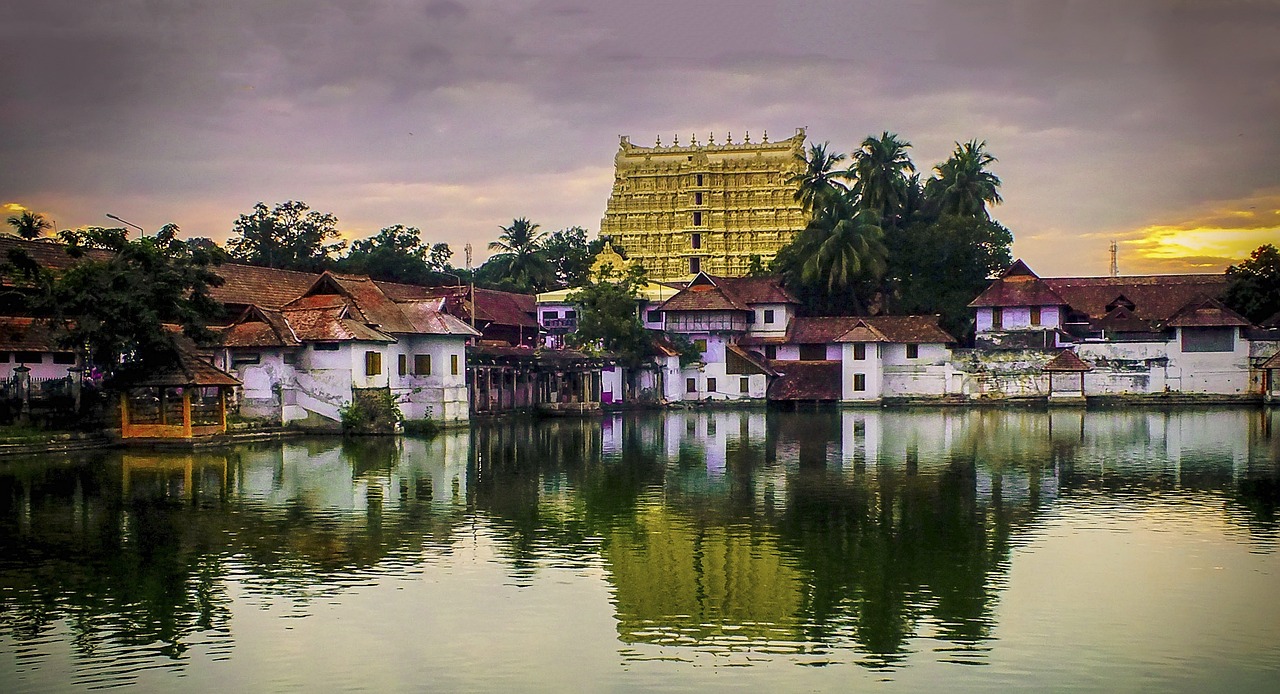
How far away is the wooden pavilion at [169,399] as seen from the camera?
1209 inches

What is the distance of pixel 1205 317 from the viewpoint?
53.4 metres

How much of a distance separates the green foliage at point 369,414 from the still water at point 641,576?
8.50m

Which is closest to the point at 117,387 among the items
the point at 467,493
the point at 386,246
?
the point at 467,493

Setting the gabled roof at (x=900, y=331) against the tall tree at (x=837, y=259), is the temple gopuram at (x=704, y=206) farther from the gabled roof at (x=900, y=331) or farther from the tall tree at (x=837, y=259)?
the gabled roof at (x=900, y=331)

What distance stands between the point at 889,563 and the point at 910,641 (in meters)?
3.51

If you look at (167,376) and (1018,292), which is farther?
(1018,292)

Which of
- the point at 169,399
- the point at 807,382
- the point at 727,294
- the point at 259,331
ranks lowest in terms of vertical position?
the point at 807,382

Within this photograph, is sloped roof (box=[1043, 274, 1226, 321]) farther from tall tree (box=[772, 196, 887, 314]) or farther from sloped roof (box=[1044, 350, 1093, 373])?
tall tree (box=[772, 196, 887, 314])

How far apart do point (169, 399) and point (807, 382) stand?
32.3m

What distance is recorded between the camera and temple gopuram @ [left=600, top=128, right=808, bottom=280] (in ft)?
249

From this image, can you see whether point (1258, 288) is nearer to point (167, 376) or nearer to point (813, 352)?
point (813, 352)

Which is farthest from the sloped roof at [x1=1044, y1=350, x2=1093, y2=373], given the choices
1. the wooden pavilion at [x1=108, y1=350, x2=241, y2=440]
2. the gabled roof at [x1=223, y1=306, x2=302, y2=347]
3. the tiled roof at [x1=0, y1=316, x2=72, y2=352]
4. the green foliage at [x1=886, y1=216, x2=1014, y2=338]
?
the tiled roof at [x1=0, y1=316, x2=72, y2=352]

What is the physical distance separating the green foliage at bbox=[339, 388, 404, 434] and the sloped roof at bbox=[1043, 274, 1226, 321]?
121 ft

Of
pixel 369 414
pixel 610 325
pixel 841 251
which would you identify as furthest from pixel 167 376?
pixel 841 251
